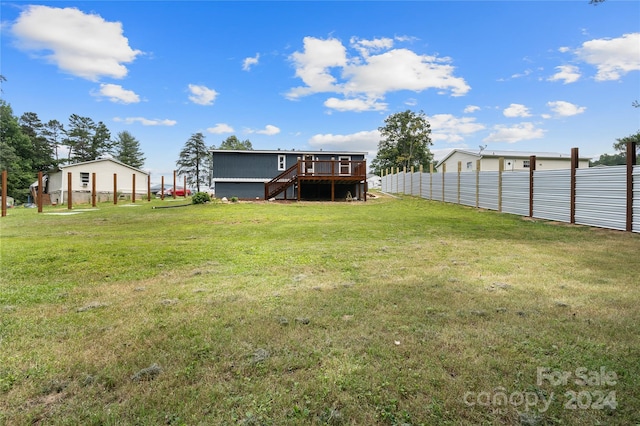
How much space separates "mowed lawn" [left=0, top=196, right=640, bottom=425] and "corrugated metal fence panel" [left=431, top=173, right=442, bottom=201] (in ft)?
45.2

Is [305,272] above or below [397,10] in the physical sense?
below

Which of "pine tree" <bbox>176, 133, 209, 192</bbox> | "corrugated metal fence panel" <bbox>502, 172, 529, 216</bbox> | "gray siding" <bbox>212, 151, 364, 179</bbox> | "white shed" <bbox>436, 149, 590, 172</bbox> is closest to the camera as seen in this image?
"corrugated metal fence panel" <bbox>502, 172, 529, 216</bbox>

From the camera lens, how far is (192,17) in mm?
11547

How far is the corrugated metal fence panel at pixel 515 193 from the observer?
12438 millimetres

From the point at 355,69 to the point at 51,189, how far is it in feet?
94.2

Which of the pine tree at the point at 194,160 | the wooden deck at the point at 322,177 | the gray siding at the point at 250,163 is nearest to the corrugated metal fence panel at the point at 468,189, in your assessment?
the wooden deck at the point at 322,177

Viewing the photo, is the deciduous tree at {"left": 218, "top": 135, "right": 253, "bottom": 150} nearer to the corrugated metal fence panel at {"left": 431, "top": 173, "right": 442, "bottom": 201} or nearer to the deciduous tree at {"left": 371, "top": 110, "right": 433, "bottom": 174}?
the deciduous tree at {"left": 371, "top": 110, "right": 433, "bottom": 174}

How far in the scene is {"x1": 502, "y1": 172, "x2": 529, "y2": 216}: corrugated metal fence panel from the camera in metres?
12.4

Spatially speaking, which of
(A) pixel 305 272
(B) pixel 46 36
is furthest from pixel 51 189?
(A) pixel 305 272

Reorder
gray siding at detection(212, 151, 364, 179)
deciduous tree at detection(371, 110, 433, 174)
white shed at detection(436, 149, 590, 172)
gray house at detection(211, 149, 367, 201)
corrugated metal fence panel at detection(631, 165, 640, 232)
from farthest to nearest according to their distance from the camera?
deciduous tree at detection(371, 110, 433, 174), white shed at detection(436, 149, 590, 172), gray siding at detection(212, 151, 364, 179), gray house at detection(211, 149, 367, 201), corrugated metal fence panel at detection(631, 165, 640, 232)

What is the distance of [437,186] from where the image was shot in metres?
19.9

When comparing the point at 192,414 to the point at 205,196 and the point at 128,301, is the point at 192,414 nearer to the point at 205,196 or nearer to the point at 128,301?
the point at 128,301

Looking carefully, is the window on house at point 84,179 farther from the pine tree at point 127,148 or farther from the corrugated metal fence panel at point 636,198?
the corrugated metal fence panel at point 636,198

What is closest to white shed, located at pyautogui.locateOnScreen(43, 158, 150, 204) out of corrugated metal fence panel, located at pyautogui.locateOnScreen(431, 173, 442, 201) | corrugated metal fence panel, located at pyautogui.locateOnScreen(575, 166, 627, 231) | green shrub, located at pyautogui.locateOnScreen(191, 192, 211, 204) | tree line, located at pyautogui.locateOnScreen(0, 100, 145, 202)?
tree line, located at pyautogui.locateOnScreen(0, 100, 145, 202)
